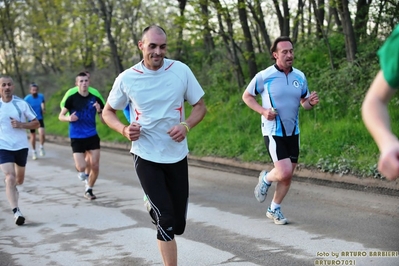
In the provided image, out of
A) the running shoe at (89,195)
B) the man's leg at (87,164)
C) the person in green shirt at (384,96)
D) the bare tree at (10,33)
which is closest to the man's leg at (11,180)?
the running shoe at (89,195)

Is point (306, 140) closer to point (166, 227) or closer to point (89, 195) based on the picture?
point (89, 195)

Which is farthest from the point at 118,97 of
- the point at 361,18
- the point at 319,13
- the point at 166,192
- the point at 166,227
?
the point at 319,13

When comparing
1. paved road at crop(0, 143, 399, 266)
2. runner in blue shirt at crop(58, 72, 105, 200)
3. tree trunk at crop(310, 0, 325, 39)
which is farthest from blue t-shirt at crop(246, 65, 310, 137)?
tree trunk at crop(310, 0, 325, 39)

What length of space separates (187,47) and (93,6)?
397cm

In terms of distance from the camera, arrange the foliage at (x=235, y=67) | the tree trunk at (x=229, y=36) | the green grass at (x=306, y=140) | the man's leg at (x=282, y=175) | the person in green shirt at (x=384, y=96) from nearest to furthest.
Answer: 1. the person in green shirt at (x=384, y=96)
2. the man's leg at (x=282, y=175)
3. the green grass at (x=306, y=140)
4. the foliage at (x=235, y=67)
5. the tree trunk at (x=229, y=36)

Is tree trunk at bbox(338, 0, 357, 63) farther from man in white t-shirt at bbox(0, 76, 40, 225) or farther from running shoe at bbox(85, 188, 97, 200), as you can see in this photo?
man in white t-shirt at bbox(0, 76, 40, 225)

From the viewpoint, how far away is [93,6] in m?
23.3

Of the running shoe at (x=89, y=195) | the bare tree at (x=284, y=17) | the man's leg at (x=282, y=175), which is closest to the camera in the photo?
the man's leg at (x=282, y=175)

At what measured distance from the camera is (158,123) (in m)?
5.41

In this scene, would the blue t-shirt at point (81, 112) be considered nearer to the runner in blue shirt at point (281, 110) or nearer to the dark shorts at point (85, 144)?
the dark shorts at point (85, 144)

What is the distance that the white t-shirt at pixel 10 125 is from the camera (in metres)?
8.65

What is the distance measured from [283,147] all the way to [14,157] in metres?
3.82

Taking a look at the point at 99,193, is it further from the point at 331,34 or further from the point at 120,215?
the point at 331,34

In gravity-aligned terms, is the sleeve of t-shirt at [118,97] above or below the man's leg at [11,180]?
above
